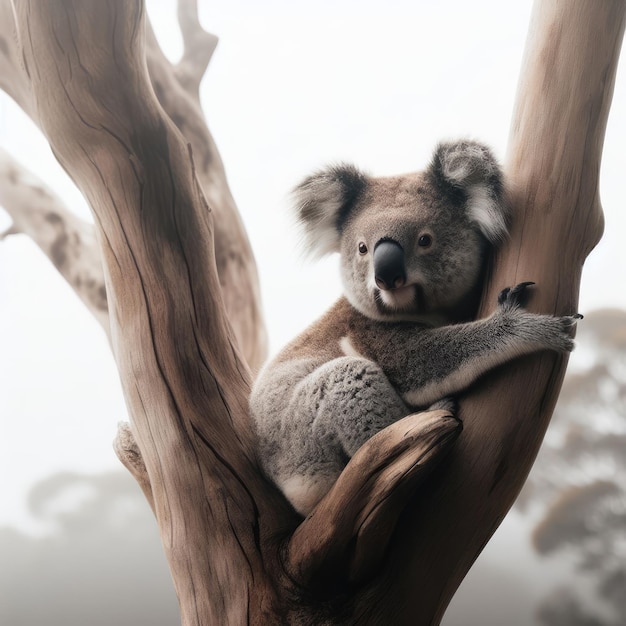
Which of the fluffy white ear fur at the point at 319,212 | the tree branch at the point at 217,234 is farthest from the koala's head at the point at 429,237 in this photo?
the tree branch at the point at 217,234

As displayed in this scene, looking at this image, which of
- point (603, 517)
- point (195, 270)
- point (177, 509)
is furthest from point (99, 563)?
point (603, 517)

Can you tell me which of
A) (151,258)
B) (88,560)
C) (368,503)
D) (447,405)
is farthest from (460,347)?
(88,560)

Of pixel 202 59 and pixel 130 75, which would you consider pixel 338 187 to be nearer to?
pixel 130 75

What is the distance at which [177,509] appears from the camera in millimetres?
1799

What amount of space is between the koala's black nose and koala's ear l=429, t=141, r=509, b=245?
222 millimetres

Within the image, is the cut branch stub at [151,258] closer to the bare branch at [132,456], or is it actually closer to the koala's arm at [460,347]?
the bare branch at [132,456]

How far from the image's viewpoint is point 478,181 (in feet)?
5.42

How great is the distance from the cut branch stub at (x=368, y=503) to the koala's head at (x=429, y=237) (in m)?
0.33

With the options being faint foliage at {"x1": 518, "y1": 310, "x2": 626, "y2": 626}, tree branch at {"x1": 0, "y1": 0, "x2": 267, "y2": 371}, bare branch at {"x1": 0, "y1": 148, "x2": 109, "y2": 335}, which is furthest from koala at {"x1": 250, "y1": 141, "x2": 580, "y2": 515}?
faint foliage at {"x1": 518, "y1": 310, "x2": 626, "y2": 626}

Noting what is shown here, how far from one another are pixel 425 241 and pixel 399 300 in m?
0.16

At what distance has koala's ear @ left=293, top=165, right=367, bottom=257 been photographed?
1.86 meters

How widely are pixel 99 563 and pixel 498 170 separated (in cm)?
299

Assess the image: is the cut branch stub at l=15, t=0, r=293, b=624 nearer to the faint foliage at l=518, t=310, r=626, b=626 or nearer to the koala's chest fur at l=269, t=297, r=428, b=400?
the koala's chest fur at l=269, t=297, r=428, b=400

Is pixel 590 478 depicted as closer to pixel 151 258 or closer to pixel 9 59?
pixel 151 258
